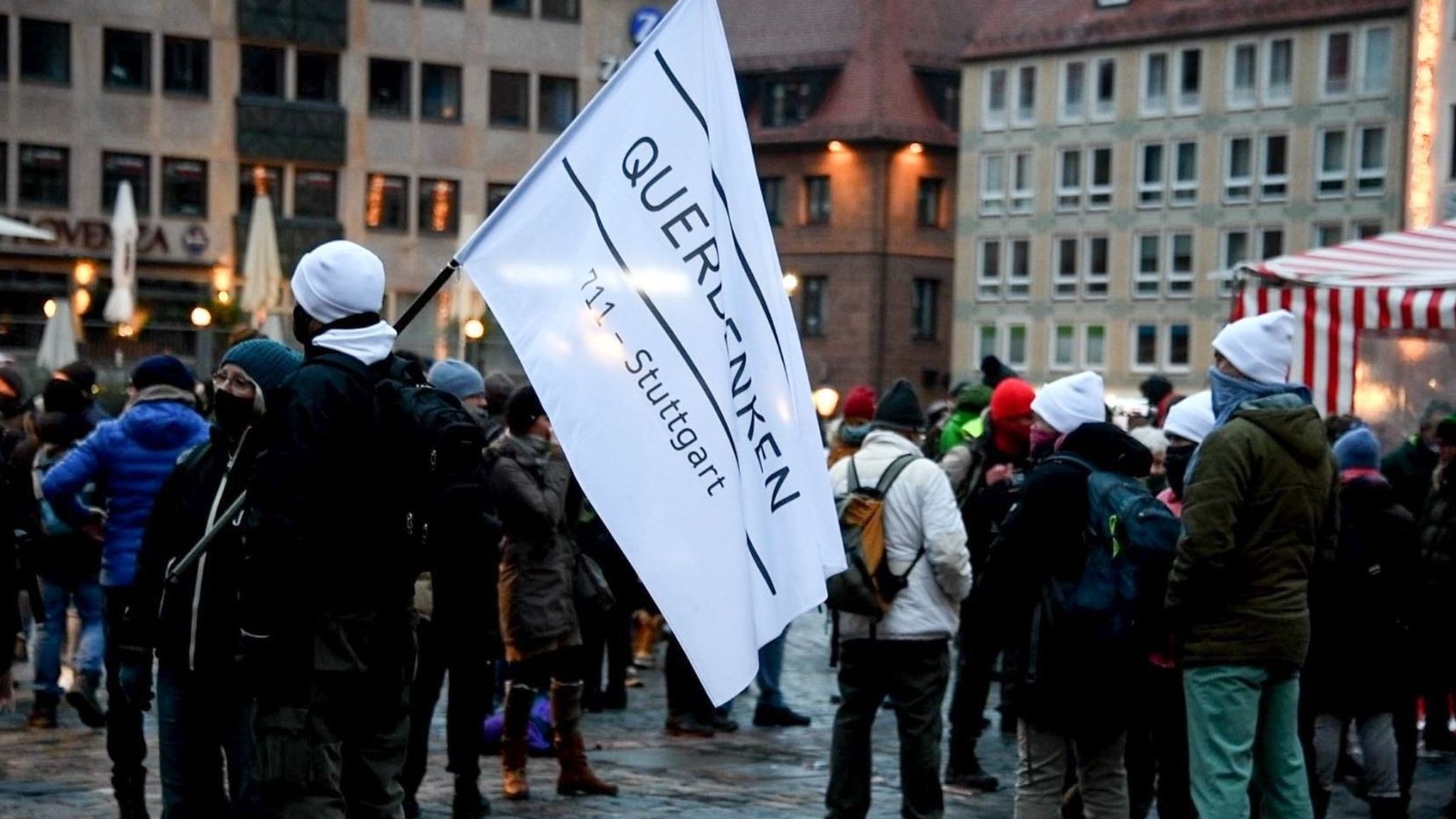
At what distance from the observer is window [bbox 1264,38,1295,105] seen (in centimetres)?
6981

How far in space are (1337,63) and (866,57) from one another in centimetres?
1512

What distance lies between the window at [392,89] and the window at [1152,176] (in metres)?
25.3

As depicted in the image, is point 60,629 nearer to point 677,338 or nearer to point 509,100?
point 677,338

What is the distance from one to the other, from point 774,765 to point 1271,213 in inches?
2419

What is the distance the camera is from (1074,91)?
74.4m

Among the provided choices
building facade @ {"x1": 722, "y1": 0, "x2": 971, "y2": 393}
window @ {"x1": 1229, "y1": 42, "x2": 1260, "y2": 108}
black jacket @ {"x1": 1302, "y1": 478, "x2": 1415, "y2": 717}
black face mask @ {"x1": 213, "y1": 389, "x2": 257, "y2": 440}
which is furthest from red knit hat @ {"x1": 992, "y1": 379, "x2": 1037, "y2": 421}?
building facade @ {"x1": 722, "y1": 0, "x2": 971, "y2": 393}

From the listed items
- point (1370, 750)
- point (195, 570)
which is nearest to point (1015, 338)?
point (1370, 750)

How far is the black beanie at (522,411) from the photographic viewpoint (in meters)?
10.4

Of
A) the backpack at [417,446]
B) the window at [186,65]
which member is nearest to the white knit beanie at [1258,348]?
the backpack at [417,446]

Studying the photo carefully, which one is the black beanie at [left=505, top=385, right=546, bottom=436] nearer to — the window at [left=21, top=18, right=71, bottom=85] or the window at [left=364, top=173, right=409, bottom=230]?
the window at [left=21, top=18, right=71, bottom=85]

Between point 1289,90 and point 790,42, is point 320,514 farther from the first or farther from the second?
point 790,42

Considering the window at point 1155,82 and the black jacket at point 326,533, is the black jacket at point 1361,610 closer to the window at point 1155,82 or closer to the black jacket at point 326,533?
the black jacket at point 326,533

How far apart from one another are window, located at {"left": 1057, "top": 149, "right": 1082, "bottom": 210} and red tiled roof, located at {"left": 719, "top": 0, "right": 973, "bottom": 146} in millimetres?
4011

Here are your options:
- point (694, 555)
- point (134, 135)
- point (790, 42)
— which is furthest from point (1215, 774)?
point (790, 42)
